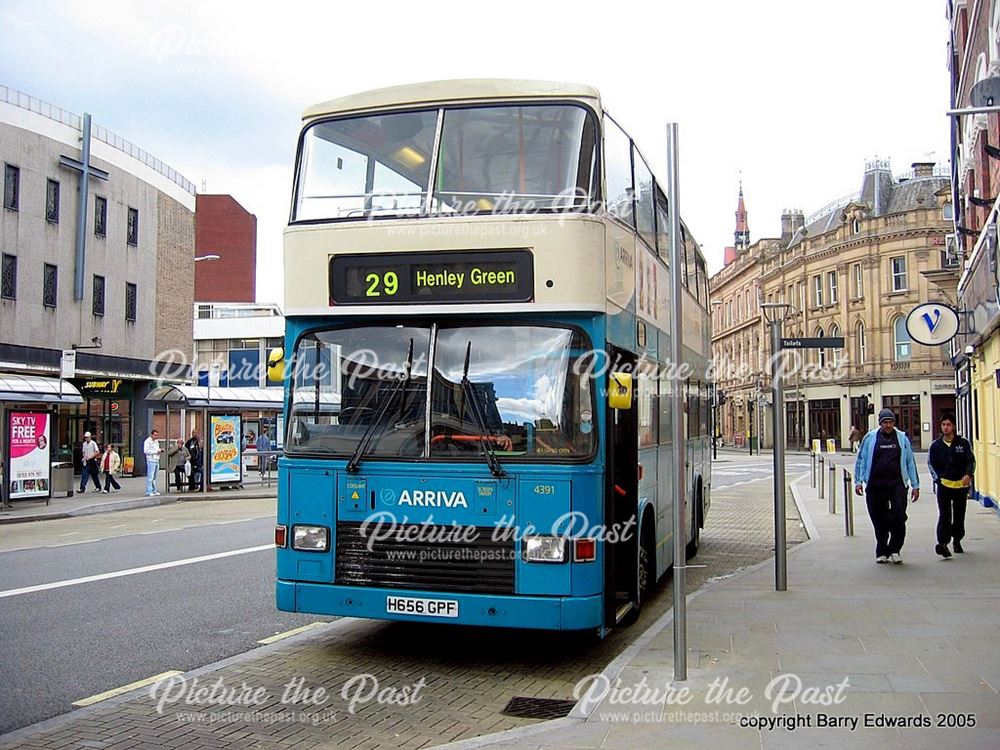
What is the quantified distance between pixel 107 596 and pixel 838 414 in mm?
64104

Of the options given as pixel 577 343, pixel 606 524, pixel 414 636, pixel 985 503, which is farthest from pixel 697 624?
pixel 985 503

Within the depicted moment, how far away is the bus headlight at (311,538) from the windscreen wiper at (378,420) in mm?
534

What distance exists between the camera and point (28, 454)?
2322 centimetres

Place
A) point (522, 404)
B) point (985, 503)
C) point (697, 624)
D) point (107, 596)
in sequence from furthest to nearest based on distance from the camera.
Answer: point (985, 503) → point (107, 596) → point (697, 624) → point (522, 404)

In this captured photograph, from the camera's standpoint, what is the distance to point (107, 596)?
1049cm

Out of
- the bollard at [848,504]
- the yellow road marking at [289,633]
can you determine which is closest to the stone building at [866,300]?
the bollard at [848,504]

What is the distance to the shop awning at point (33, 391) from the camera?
76.5ft

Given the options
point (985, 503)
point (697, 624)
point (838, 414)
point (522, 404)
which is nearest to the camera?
point (522, 404)

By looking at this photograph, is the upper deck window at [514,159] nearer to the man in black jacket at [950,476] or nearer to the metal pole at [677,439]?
the metal pole at [677,439]

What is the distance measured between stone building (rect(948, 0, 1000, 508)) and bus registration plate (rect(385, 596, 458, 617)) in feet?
36.6

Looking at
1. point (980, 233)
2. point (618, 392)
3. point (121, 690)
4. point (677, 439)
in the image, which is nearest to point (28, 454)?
point (121, 690)

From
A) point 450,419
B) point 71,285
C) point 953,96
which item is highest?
point 953,96

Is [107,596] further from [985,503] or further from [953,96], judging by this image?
[953,96]

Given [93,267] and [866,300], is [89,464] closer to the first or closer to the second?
[93,267]
